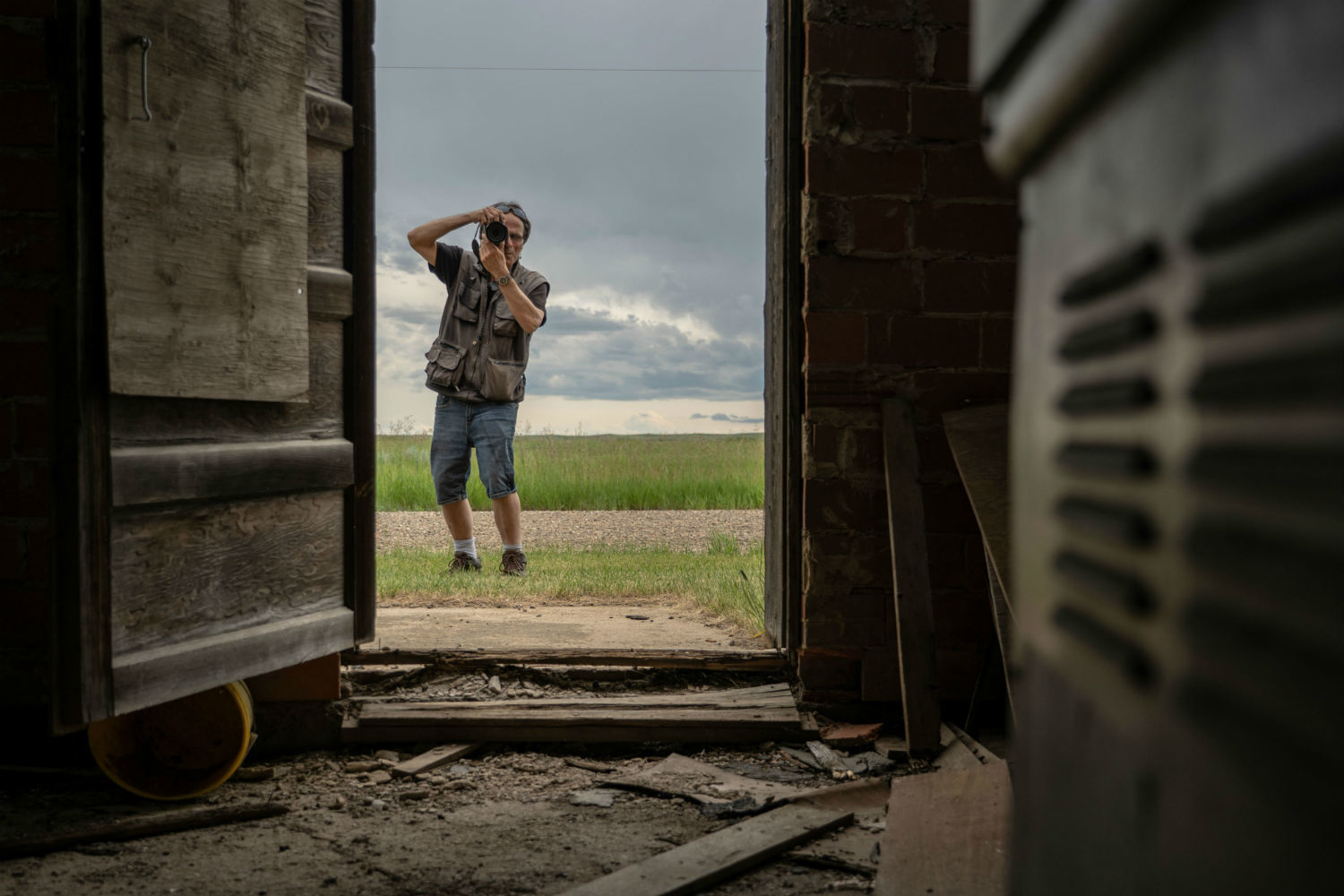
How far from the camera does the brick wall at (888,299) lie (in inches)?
105

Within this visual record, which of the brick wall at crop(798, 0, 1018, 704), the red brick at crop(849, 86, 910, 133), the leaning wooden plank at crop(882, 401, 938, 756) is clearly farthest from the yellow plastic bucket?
the red brick at crop(849, 86, 910, 133)

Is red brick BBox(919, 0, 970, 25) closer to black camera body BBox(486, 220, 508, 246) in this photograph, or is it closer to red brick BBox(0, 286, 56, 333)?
red brick BBox(0, 286, 56, 333)

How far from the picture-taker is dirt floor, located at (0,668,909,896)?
190 centimetres

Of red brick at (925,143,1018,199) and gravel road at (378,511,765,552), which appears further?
gravel road at (378,511,765,552)

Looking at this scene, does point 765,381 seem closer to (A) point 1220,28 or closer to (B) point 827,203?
→ (B) point 827,203

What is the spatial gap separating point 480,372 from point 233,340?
2652 mm

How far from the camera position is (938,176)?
8.85 ft

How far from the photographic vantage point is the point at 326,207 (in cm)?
258

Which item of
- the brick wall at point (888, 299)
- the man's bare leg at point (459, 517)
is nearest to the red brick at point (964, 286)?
the brick wall at point (888, 299)

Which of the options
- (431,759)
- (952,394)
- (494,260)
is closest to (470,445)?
(494,260)

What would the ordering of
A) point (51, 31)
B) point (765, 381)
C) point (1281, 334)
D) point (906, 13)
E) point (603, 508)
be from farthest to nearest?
1. point (603, 508)
2. point (765, 381)
3. point (906, 13)
4. point (51, 31)
5. point (1281, 334)

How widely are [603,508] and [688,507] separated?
0.75 meters

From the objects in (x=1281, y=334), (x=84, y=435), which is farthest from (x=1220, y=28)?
(x=84, y=435)

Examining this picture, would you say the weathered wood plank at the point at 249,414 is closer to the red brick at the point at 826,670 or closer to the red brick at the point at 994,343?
the red brick at the point at 826,670
